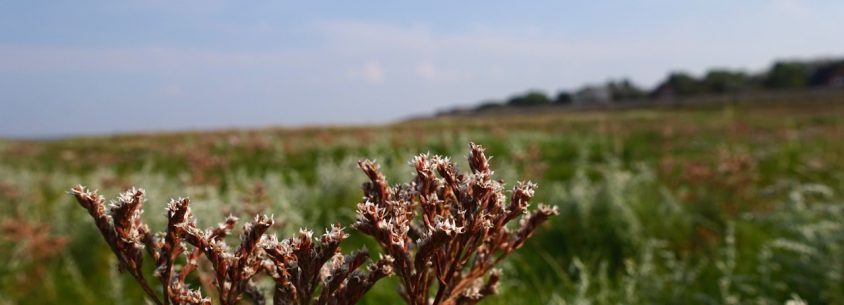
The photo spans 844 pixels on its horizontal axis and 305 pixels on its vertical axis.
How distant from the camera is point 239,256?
1188 mm

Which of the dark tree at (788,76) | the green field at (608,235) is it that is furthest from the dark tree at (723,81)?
the green field at (608,235)

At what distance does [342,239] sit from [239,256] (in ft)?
0.65

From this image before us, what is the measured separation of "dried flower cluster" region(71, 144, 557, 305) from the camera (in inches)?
44.7

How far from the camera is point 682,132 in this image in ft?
64.3

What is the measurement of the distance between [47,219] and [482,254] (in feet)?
28.7

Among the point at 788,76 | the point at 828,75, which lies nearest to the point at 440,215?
the point at 788,76

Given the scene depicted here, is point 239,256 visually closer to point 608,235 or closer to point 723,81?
point 608,235

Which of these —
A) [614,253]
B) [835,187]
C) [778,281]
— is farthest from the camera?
[835,187]

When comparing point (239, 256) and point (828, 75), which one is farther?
point (828, 75)

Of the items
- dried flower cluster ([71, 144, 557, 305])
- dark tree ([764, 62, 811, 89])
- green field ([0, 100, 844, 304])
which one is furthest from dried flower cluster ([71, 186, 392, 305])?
dark tree ([764, 62, 811, 89])

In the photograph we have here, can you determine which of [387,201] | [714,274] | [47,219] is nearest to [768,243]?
[714,274]

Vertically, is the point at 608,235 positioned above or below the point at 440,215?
below

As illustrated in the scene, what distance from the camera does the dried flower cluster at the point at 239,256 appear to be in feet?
3.74

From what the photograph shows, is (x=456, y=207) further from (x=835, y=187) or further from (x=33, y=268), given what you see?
(x=835, y=187)
